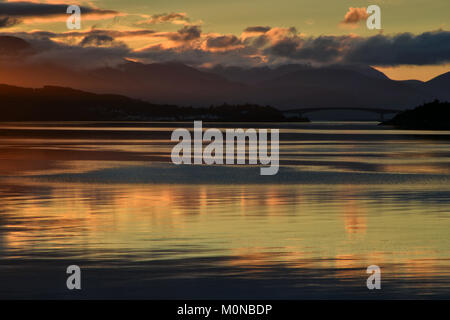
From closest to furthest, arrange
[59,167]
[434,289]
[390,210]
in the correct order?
[434,289] → [390,210] → [59,167]

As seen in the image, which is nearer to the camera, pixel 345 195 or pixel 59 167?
pixel 345 195

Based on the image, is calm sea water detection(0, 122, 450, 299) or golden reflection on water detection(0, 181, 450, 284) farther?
golden reflection on water detection(0, 181, 450, 284)

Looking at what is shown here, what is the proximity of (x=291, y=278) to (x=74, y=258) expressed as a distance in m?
5.35

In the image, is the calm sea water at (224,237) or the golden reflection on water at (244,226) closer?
the calm sea water at (224,237)

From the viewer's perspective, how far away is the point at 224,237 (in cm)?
2189

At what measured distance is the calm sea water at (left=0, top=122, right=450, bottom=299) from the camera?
51.3 feet

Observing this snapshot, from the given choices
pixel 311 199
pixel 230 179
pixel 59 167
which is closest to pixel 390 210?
pixel 311 199

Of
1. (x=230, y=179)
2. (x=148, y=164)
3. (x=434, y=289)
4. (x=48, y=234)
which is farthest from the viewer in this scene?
(x=148, y=164)

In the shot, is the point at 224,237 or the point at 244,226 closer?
the point at 224,237

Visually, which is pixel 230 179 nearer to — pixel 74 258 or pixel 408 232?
pixel 408 232

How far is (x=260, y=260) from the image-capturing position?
60.1 feet

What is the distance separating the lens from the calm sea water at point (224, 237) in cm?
1565

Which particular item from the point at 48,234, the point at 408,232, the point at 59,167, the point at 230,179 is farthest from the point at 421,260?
the point at 59,167
